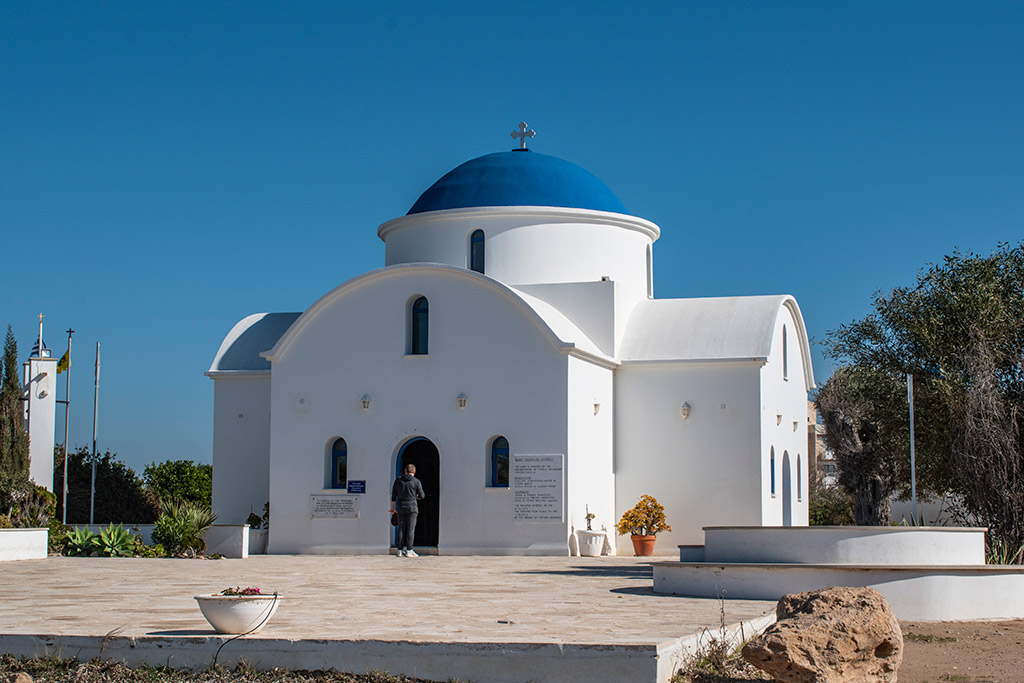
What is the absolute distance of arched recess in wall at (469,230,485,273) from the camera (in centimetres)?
2398

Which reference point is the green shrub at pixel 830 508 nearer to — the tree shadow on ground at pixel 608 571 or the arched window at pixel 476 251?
the arched window at pixel 476 251

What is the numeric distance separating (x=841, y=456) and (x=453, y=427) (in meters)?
13.0

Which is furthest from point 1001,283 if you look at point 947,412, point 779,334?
point 779,334

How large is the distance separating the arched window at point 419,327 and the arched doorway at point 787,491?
8.02 m

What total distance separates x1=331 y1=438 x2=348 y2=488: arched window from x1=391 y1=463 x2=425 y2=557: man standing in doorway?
199 cm

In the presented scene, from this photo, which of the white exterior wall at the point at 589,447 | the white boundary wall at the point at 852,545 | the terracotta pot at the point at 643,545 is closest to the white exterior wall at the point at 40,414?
the white exterior wall at the point at 589,447

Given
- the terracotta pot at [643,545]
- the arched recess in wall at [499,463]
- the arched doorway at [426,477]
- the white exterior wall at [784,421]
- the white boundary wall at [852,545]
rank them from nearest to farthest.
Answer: the white boundary wall at [852,545], the arched recess in wall at [499,463], the terracotta pot at [643,545], the arched doorway at [426,477], the white exterior wall at [784,421]

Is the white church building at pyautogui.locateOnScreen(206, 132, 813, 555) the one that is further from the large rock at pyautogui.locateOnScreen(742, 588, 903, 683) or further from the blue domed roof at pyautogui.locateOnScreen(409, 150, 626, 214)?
the large rock at pyautogui.locateOnScreen(742, 588, 903, 683)

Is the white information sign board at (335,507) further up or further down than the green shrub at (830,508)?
further up

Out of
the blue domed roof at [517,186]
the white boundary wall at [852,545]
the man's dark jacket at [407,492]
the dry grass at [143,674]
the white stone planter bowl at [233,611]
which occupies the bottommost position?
the dry grass at [143,674]

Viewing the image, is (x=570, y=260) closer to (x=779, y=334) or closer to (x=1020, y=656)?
(x=779, y=334)

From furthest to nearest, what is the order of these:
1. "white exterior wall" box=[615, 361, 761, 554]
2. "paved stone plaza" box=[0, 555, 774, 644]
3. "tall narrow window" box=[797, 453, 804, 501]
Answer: "tall narrow window" box=[797, 453, 804, 501]
"white exterior wall" box=[615, 361, 761, 554]
"paved stone plaza" box=[0, 555, 774, 644]

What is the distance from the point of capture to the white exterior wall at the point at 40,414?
2581 centimetres

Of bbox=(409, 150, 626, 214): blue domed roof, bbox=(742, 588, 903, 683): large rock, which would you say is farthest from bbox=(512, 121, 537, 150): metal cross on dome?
bbox=(742, 588, 903, 683): large rock
